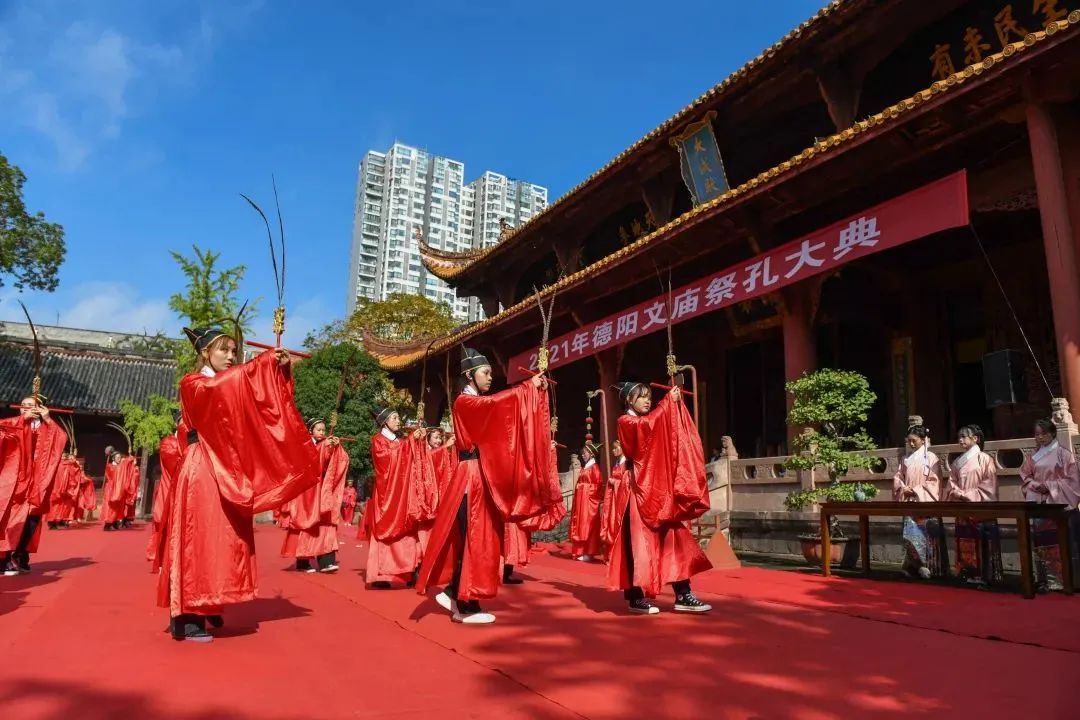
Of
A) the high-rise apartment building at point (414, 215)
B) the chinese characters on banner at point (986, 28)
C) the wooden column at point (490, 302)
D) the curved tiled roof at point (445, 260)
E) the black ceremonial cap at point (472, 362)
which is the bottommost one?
the black ceremonial cap at point (472, 362)

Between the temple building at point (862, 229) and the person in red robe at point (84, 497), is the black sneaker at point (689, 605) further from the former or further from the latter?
the person in red robe at point (84, 497)

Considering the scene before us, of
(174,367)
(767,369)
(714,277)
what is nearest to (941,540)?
(714,277)

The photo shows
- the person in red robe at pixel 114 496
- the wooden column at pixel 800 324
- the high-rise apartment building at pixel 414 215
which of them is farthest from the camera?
the high-rise apartment building at pixel 414 215

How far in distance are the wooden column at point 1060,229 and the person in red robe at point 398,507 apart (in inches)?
224

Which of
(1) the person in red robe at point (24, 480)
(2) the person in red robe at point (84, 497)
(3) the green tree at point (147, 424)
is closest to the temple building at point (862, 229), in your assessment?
(1) the person in red robe at point (24, 480)

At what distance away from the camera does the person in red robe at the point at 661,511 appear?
4.57m

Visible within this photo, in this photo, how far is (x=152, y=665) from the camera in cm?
297

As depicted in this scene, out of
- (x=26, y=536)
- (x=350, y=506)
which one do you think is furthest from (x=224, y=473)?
(x=350, y=506)

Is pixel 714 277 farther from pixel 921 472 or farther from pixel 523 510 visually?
pixel 523 510

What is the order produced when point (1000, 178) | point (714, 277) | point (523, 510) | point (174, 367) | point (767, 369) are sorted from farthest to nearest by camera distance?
point (174, 367)
point (767, 369)
point (714, 277)
point (1000, 178)
point (523, 510)

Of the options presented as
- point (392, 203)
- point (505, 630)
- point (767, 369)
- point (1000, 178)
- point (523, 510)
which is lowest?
point (505, 630)

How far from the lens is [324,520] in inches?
276

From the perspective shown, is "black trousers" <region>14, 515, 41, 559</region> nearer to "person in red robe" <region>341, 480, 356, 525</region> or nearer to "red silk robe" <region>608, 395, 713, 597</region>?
"red silk robe" <region>608, 395, 713, 597</region>

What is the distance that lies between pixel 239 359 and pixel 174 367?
27.0 m
